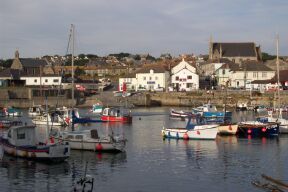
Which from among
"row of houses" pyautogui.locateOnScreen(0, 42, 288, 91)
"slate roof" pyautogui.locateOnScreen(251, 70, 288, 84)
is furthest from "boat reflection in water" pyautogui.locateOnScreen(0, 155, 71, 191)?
"slate roof" pyautogui.locateOnScreen(251, 70, 288, 84)

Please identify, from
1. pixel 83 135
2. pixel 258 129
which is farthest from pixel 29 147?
pixel 258 129

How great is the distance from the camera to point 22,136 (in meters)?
37.6

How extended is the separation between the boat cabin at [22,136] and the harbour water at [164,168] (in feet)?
4.15

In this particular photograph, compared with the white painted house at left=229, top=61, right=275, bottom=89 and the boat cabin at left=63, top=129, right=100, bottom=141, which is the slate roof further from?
the boat cabin at left=63, top=129, right=100, bottom=141

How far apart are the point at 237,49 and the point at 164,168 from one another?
10549cm

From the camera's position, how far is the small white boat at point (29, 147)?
114ft

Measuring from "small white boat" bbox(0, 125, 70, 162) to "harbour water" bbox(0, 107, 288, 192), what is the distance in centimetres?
52

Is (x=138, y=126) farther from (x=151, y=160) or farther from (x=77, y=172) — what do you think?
(x=77, y=172)

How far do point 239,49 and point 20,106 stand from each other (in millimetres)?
61496

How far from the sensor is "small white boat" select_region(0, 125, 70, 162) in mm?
34812

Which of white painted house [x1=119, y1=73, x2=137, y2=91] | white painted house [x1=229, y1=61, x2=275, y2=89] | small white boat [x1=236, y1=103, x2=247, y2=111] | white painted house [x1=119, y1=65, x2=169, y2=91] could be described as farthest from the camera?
white painted house [x1=119, y1=73, x2=137, y2=91]

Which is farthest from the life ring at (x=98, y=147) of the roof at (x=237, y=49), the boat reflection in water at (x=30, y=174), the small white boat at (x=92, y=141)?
the roof at (x=237, y=49)

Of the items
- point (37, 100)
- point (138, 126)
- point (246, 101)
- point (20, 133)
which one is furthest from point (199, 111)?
point (20, 133)

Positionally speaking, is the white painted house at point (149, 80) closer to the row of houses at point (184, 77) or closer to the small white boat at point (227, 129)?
the row of houses at point (184, 77)
